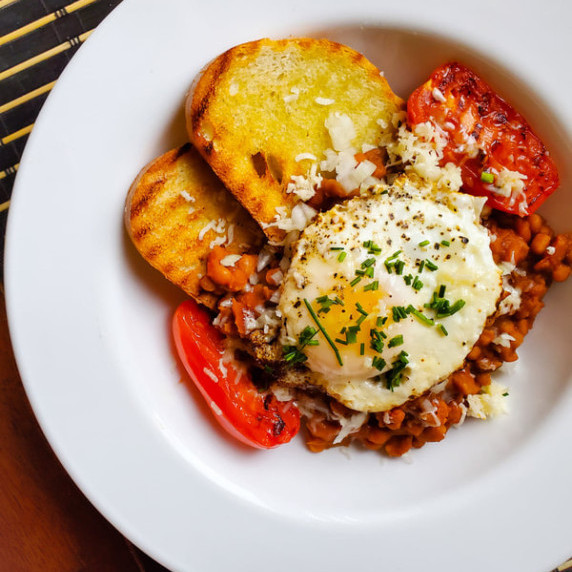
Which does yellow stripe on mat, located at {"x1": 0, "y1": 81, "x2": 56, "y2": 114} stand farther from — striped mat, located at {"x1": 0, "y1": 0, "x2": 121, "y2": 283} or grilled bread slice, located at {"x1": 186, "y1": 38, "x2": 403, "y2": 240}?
grilled bread slice, located at {"x1": 186, "y1": 38, "x2": 403, "y2": 240}

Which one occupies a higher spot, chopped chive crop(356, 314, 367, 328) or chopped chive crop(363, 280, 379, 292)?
chopped chive crop(363, 280, 379, 292)

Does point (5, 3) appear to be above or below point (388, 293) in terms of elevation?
above

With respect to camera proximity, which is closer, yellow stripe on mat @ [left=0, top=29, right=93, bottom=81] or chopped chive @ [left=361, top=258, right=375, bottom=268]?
chopped chive @ [left=361, top=258, right=375, bottom=268]

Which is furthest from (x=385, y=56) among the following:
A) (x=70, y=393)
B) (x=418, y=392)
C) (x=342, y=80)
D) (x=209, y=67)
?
(x=70, y=393)

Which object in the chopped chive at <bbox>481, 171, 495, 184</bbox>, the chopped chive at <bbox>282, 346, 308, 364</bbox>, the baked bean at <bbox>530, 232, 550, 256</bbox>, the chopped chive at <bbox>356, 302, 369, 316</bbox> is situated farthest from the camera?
the baked bean at <bbox>530, 232, 550, 256</bbox>

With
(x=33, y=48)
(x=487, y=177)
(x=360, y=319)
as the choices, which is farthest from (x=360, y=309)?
(x=33, y=48)

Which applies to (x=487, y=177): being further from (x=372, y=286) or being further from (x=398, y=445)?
(x=398, y=445)

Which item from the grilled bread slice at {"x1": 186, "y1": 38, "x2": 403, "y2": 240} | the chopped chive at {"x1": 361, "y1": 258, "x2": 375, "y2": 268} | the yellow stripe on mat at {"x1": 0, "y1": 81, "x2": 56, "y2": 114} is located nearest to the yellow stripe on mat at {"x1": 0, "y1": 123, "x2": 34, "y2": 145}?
the yellow stripe on mat at {"x1": 0, "y1": 81, "x2": 56, "y2": 114}
